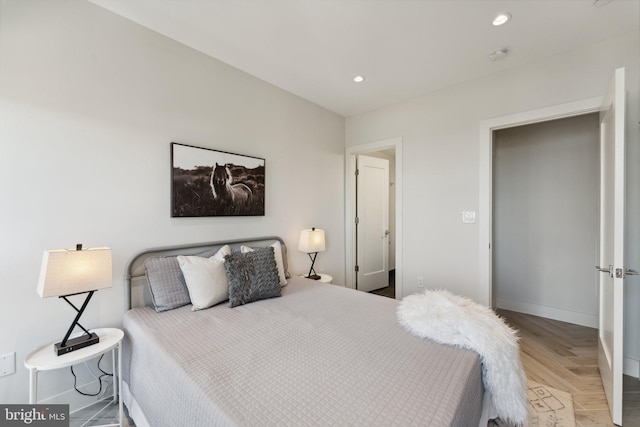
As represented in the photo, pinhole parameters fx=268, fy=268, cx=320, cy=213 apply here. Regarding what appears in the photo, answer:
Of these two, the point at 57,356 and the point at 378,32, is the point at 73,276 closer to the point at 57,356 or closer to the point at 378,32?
→ the point at 57,356

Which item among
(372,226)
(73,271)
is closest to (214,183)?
(73,271)

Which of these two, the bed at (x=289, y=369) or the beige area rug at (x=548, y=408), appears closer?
the bed at (x=289, y=369)

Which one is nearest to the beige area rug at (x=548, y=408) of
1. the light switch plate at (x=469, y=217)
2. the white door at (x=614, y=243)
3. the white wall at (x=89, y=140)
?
the white door at (x=614, y=243)

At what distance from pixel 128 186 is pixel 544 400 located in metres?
3.42

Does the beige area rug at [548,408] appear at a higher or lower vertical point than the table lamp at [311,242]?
lower

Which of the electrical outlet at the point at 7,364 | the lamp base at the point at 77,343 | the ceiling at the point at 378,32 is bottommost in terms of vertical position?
A: the electrical outlet at the point at 7,364

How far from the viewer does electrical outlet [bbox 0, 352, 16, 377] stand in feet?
5.11

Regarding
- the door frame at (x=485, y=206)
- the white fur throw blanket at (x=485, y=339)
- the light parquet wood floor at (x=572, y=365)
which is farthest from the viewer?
the door frame at (x=485, y=206)

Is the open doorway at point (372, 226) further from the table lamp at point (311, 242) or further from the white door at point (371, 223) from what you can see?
the table lamp at point (311, 242)

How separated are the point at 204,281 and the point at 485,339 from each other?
1.81 m

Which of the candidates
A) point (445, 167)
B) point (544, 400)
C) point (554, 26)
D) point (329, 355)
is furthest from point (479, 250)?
point (329, 355)

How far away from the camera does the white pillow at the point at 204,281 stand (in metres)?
1.95

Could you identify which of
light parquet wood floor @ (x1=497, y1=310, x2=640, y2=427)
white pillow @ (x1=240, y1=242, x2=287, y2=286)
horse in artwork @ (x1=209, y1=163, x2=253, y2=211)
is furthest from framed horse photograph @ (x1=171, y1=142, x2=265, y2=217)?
light parquet wood floor @ (x1=497, y1=310, x2=640, y2=427)

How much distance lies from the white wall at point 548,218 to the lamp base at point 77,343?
4.46 metres
